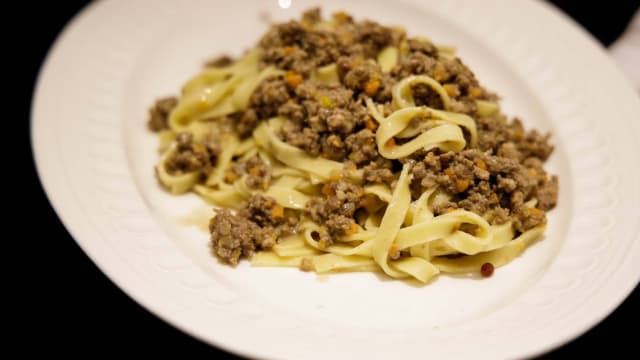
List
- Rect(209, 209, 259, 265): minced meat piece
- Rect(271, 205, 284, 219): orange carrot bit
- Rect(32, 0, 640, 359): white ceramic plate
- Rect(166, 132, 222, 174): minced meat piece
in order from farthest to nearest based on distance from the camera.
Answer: Rect(166, 132, 222, 174): minced meat piece
Rect(271, 205, 284, 219): orange carrot bit
Rect(209, 209, 259, 265): minced meat piece
Rect(32, 0, 640, 359): white ceramic plate

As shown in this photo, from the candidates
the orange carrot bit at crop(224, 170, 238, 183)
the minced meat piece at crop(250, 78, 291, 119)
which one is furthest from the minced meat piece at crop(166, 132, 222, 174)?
the minced meat piece at crop(250, 78, 291, 119)

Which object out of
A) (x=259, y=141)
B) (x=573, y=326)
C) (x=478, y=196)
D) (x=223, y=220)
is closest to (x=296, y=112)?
(x=259, y=141)

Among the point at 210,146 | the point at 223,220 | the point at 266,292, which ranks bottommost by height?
the point at 266,292

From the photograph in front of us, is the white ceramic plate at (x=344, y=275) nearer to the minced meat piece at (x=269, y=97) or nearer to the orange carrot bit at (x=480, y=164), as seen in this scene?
the orange carrot bit at (x=480, y=164)

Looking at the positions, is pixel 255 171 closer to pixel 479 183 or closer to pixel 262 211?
pixel 262 211

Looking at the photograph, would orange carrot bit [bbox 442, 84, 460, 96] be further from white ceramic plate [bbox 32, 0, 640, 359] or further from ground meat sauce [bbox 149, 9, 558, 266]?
white ceramic plate [bbox 32, 0, 640, 359]

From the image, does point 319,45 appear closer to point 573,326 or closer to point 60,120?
point 60,120

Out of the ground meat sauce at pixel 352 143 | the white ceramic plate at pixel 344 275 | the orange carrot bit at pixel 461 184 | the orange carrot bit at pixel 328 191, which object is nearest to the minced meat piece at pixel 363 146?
the ground meat sauce at pixel 352 143

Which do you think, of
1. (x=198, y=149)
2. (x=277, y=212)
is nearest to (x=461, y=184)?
(x=277, y=212)
